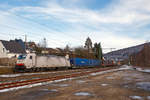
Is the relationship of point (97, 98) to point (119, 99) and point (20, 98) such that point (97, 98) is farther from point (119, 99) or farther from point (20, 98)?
point (20, 98)

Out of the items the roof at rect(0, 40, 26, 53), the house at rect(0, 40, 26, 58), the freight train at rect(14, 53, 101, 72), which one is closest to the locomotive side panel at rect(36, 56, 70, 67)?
the freight train at rect(14, 53, 101, 72)

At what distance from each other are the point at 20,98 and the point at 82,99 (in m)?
3.02

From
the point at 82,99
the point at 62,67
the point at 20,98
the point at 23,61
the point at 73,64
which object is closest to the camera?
the point at 82,99

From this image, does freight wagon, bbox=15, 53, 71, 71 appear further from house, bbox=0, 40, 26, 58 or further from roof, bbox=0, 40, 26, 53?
roof, bbox=0, 40, 26, 53

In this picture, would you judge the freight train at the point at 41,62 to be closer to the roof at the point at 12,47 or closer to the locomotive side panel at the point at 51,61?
the locomotive side panel at the point at 51,61

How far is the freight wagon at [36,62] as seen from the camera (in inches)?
896

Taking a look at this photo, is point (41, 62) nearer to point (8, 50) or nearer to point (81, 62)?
point (81, 62)

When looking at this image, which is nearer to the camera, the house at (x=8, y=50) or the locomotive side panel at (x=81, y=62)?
the locomotive side panel at (x=81, y=62)

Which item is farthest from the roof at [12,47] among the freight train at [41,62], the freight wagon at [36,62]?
the freight wagon at [36,62]

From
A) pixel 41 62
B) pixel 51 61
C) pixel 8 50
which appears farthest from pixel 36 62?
pixel 8 50

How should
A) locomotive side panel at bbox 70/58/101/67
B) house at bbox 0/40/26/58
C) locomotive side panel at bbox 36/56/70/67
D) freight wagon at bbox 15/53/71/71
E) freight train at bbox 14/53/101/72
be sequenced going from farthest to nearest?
house at bbox 0/40/26/58, locomotive side panel at bbox 70/58/101/67, locomotive side panel at bbox 36/56/70/67, freight train at bbox 14/53/101/72, freight wagon at bbox 15/53/71/71

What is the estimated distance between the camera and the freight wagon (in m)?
22.8

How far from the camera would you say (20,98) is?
7.52 m

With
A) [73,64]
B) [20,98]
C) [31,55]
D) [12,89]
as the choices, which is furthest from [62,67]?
[20,98]
